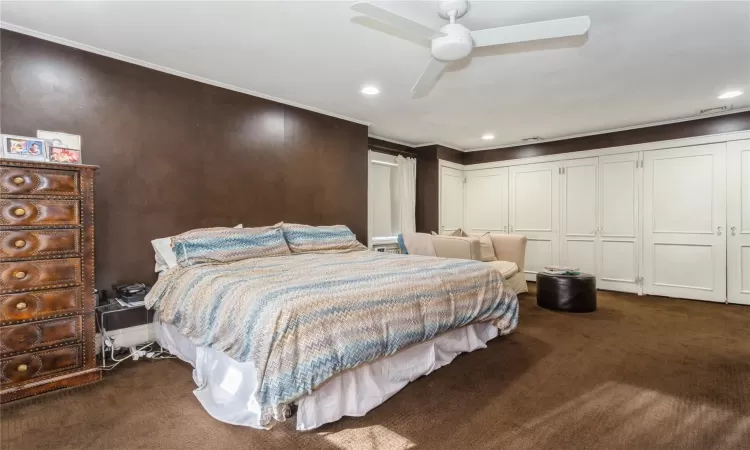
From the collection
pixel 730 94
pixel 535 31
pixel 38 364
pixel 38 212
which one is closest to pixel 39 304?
pixel 38 364

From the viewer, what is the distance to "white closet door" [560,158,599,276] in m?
5.35

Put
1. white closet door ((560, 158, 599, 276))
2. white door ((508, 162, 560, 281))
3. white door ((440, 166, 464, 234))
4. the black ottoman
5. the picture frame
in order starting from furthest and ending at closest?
white door ((440, 166, 464, 234)), white door ((508, 162, 560, 281)), white closet door ((560, 158, 599, 276)), the black ottoman, the picture frame

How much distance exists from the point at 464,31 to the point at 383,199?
3.65 metres

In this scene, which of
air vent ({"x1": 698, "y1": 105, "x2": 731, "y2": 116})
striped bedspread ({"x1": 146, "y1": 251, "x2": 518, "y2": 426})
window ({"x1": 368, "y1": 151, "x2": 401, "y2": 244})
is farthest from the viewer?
window ({"x1": 368, "y1": 151, "x2": 401, "y2": 244})

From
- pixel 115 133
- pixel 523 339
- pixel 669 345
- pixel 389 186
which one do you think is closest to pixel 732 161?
pixel 669 345

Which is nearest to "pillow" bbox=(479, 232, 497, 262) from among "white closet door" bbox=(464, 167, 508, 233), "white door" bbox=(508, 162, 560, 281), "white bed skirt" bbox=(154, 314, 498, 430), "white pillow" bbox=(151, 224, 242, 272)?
"white door" bbox=(508, 162, 560, 281)

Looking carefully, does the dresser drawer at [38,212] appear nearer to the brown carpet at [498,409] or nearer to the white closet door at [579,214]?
the brown carpet at [498,409]

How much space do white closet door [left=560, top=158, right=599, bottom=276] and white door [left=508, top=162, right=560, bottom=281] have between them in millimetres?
105

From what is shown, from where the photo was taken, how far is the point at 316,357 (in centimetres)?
163

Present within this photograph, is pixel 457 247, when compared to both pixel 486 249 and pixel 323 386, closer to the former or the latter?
pixel 486 249

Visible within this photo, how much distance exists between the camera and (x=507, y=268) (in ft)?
14.5

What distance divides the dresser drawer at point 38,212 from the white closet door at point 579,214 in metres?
5.86

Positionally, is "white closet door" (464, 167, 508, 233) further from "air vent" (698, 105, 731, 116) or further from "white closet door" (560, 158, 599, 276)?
"air vent" (698, 105, 731, 116)

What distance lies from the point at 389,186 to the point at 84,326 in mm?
4217
